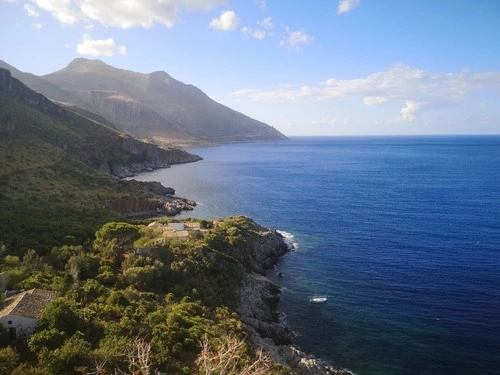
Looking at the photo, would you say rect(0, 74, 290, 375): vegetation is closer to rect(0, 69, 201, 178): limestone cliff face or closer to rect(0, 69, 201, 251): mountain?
rect(0, 69, 201, 251): mountain

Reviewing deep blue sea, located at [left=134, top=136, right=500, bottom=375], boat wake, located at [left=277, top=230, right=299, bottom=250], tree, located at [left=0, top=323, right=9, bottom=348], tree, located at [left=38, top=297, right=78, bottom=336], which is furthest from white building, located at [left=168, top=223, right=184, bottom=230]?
tree, located at [left=0, top=323, right=9, bottom=348]

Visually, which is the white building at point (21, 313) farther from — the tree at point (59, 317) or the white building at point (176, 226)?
the white building at point (176, 226)

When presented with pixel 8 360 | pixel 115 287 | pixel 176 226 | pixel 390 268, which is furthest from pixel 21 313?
pixel 390 268

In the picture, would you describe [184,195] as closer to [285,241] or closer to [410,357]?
[285,241]

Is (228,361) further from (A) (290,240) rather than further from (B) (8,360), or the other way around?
(A) (290,240)

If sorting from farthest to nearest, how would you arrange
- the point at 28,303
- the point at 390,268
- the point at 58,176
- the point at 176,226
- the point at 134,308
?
the point at 58,176 < the point at 176,226 < the point at 390,268 < the point at 134,308 < the point at 28,303

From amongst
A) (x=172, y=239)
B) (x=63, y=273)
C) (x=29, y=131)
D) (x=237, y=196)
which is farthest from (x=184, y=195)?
(x=63, y=273)

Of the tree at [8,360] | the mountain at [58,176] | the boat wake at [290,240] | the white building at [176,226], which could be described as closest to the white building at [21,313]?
the tree at [8,360]
